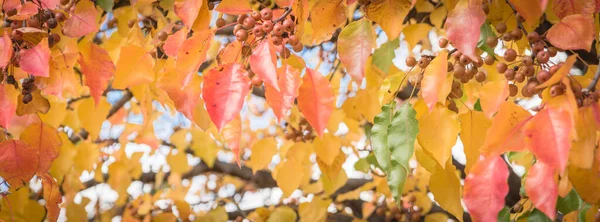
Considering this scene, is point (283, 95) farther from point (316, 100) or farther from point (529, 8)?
point (529, 8)

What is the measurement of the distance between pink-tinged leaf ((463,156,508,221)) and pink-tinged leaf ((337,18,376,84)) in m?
0.27

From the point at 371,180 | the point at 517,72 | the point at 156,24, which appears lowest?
the point at 371,180

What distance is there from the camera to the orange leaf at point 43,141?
1.27m

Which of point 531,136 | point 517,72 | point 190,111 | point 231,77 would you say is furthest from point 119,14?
point 531,136

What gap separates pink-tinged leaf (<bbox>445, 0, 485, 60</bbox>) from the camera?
0.91 metres

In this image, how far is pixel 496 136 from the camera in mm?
808

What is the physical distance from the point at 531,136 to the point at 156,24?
1.22 metres

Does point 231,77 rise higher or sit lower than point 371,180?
higher

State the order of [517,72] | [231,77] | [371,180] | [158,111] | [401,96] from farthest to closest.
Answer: [158,111] → [371,180] → [401,96] → [517,72] → [231,77]

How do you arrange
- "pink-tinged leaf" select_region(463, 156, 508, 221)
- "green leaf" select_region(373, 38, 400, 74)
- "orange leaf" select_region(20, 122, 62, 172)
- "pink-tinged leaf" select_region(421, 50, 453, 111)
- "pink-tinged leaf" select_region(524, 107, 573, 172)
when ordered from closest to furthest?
"pink-tinged leaf" select_region(524, 107, 573, 172) → "pink-tinged leaf" select_region(463, 156, 508, 221) → "pink-tinged leaf" select_region(421, 50, 453, 111) → "orange leaf" select_region(20, 122, 62, 172) → "green leaf" select_region(373, 38, 400, 74)

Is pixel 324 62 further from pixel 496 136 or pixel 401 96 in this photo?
pixel 496 136

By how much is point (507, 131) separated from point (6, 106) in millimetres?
848

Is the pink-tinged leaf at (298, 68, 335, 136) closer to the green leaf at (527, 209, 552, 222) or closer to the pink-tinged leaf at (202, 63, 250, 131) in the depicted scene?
the pink-tinged leaf at (202, 63, 250, 131)

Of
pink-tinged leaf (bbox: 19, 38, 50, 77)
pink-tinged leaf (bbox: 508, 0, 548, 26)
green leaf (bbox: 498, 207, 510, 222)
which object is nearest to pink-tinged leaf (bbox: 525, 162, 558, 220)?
pink-tinged leaf (bbox: 508, 0, 548, 26)
